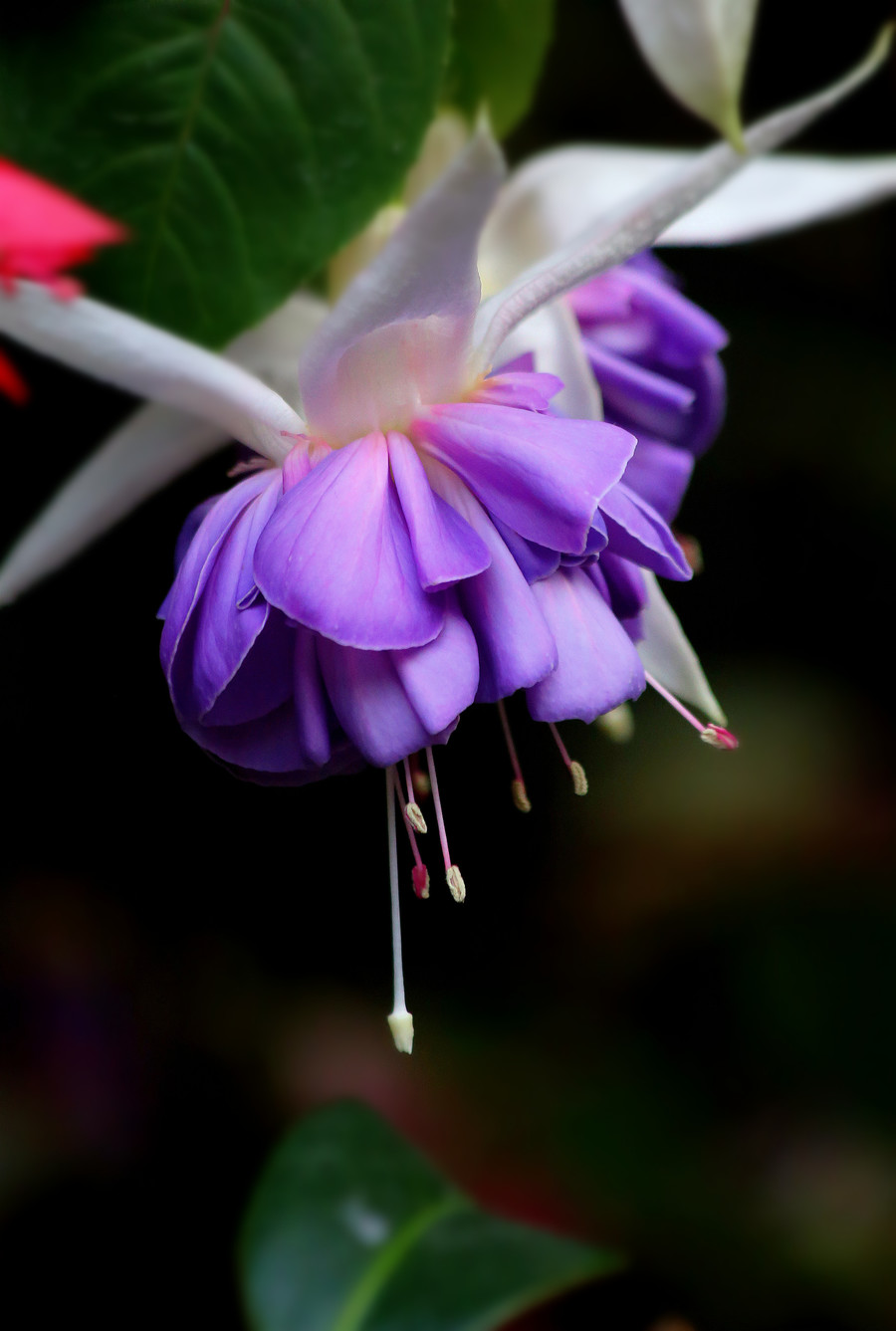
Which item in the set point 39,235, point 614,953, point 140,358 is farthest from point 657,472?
point 614,953

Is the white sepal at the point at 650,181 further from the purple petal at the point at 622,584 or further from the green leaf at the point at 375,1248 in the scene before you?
the green leaf at the point at 375,1248

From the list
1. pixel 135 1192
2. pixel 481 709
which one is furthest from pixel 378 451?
pixel 135 1192

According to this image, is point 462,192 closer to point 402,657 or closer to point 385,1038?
point 402,657

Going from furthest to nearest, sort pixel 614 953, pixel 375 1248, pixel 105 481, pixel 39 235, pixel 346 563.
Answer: pixel 614 953 → pixel 375 1248 → pixel 105 481 → pixel 346 563 → pixel 39 235

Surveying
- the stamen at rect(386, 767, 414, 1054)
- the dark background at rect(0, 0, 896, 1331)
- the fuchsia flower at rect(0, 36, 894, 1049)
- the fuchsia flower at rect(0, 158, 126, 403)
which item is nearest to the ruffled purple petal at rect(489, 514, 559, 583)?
the fuchsia flower at rect(0, 36, 894, 1049)

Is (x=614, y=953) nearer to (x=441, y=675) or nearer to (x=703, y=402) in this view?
(x=703, y=402)

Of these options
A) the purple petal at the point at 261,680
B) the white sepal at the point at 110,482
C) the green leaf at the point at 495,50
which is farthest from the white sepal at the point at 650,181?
the purple petal at the point at 261,680
